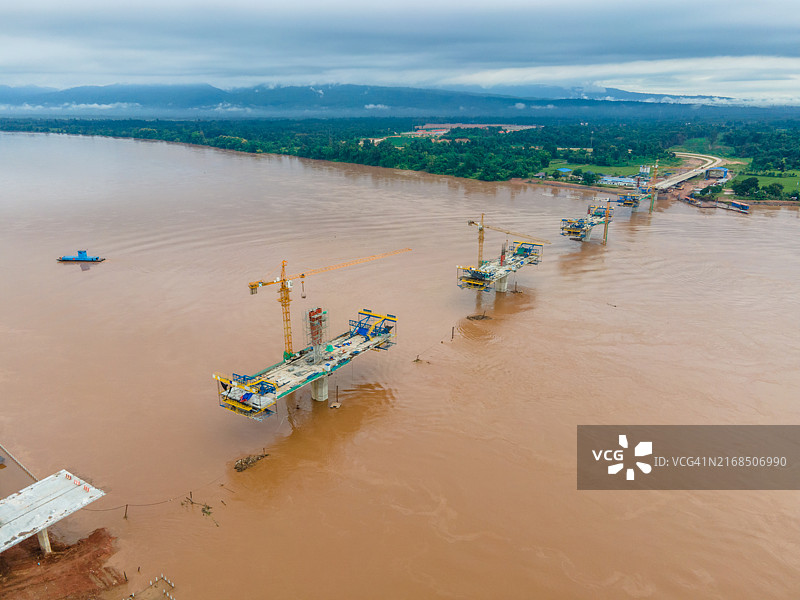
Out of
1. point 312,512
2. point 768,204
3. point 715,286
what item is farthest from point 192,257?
point 768,204

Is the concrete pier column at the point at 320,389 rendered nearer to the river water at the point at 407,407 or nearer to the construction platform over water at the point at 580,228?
the river water at the point at 407,407

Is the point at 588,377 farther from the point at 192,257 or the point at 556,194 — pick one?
the point at 556,194

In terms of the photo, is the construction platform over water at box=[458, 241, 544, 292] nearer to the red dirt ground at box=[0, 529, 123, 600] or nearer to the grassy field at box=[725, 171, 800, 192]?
the red dirt ground at box=[0, 529, 123, 600]

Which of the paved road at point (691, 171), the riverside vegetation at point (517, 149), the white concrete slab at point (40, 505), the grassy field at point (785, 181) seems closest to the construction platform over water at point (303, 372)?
the white concrete slab at point (40, 505)

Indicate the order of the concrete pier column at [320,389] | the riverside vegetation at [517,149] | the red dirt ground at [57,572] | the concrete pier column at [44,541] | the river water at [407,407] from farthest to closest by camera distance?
the riverside vegetation at [517,149], the concrete pier column at [320,389], the river water at [407,407], the concrete pier column at [44,541], the red dirt ground at [57,572]

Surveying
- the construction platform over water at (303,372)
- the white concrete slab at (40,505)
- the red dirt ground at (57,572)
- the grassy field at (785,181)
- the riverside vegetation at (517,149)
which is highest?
the riverside vegetation at (517,149)

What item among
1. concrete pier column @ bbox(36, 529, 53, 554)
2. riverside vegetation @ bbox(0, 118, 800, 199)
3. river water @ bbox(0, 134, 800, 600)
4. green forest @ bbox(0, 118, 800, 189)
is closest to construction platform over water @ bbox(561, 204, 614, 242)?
river water @ bbox(0, 134, 800, 600)

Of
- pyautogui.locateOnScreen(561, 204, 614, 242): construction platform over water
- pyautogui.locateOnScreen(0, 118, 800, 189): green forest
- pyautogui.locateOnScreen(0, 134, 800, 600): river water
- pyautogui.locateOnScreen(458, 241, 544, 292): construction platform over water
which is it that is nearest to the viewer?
pyautogui.locateOnScreen(0, 134, 800, 600): river water

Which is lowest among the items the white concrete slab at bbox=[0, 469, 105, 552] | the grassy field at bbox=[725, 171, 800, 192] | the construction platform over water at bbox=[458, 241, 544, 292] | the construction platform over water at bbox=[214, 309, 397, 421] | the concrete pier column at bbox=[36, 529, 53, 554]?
the concrete pier column at bbox=[36, 529, 53, 554]

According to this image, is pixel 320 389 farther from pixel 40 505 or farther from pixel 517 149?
pixel 517 149
